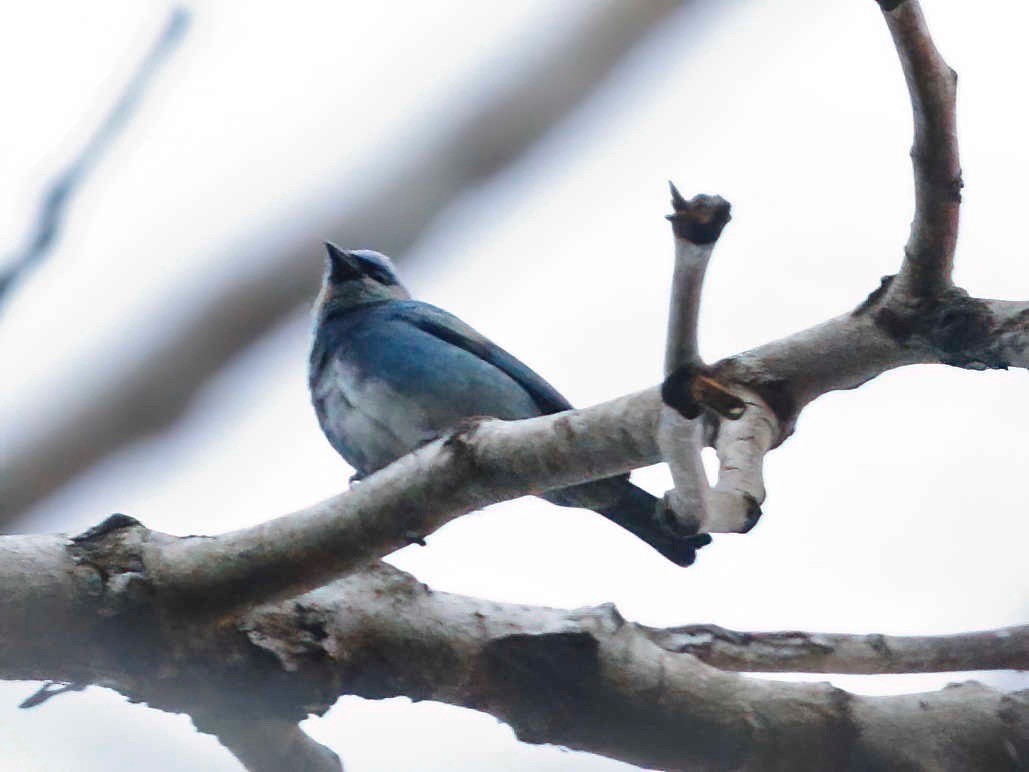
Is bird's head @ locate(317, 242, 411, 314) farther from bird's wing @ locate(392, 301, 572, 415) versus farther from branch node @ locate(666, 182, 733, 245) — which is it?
branch node @ locate(666, 182, 733, 245)

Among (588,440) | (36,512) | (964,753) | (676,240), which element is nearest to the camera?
(36,512)

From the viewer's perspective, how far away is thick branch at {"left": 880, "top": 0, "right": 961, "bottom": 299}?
2556mm

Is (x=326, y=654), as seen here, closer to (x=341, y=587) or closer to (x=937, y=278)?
(x=341, y=587)

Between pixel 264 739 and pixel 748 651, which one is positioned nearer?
pixel 264 739

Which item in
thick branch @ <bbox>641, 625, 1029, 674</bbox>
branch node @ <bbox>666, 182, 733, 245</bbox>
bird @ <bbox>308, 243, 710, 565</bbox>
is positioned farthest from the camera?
bird @ <bbox>308, 243, 710, 565</bbox>

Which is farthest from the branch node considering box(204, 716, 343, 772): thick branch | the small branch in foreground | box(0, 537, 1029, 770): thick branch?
box(204, 716, 343, 772): thick branch

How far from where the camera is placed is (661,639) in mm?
3256

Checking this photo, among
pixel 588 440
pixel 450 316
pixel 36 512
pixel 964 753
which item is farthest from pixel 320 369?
pixel 36 512

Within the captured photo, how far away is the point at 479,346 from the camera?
5781mm

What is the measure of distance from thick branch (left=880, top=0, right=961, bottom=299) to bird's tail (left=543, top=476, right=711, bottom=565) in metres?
2.17

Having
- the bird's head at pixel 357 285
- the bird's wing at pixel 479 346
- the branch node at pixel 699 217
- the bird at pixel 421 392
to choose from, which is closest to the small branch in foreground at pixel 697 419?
the branch node at pixel 699 217

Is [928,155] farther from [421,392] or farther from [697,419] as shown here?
[421,392]

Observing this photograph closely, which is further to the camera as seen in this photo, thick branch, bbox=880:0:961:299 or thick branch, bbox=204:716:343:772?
thick branch, bbox=204:716:343:772

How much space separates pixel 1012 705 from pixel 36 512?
2762mm
